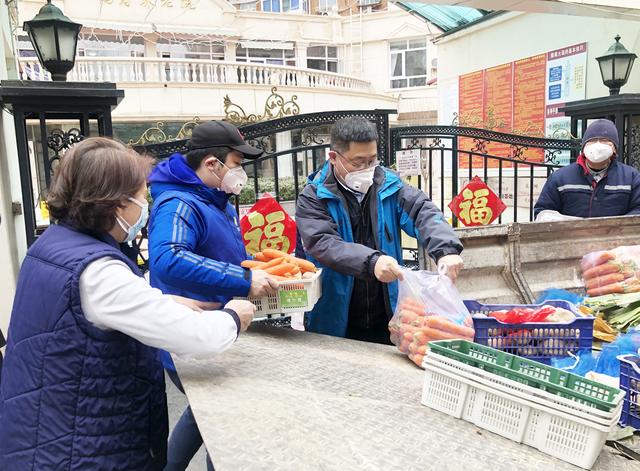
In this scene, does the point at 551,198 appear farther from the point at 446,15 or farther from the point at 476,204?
the point at 446,15

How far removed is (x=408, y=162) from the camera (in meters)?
5.05

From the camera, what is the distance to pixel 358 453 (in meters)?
1.28

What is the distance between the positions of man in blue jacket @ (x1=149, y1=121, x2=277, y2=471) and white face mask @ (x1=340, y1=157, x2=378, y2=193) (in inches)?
18.3

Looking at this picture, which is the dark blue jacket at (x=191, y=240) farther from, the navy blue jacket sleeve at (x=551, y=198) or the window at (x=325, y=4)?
the window at (x=325, y=4)

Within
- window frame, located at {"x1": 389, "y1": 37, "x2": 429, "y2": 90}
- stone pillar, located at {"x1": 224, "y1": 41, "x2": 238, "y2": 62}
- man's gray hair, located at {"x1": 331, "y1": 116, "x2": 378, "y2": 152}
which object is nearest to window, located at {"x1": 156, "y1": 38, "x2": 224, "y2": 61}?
stone pillar, located at {"x1": 224, "y1": 41, "x2": 238, "y2": 62}

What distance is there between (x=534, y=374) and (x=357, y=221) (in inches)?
52.3

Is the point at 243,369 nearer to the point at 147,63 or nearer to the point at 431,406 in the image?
the point at 431,406

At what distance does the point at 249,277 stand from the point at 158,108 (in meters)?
16.6

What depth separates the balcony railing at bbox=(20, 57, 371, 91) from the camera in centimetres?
1658

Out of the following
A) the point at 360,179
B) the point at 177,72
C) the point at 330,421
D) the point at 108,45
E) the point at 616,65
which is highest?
the point at 108,45

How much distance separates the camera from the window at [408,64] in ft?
89.7

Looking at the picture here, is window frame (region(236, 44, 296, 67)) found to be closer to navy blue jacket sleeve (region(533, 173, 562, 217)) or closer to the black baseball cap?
navy blue jacket sleeve (region(533, 173, 562, 217))

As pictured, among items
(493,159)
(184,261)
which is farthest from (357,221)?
(493,159)

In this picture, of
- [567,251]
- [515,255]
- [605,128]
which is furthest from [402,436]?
[605,128]
